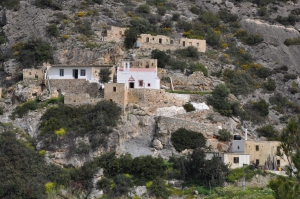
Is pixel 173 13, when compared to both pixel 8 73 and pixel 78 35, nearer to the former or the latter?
pixel 78 35

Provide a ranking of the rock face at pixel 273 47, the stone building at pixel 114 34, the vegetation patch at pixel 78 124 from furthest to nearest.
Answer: the rock face at pixel 273 47 → the stone building at pixel 114 34 → the vegetation patch at pixel 78 124

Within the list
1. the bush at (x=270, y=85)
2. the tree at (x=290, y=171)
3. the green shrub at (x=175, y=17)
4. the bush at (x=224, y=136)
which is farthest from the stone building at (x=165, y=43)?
the tree at (x=290, y=171)

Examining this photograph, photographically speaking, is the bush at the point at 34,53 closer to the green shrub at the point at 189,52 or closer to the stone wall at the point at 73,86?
the stone wall at the point at 73,86

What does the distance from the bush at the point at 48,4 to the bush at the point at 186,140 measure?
25552 millimetres

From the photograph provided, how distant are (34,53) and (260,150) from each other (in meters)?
22.7

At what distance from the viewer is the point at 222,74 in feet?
211

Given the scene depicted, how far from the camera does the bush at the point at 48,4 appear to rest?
7162 cm

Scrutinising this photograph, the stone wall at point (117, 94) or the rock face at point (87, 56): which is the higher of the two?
the rock face at point (87, 56)

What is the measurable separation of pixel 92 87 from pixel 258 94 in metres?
17.7

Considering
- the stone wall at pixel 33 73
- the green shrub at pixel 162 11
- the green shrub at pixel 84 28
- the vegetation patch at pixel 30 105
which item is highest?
the green shrub at pixel 162 11

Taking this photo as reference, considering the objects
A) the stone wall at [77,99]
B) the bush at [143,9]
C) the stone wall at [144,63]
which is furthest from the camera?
the bush at [143,9]

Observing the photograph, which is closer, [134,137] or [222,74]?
[134,137]

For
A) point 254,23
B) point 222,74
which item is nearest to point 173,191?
point 222,74

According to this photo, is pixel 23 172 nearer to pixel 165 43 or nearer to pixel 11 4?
pixel 165 43
